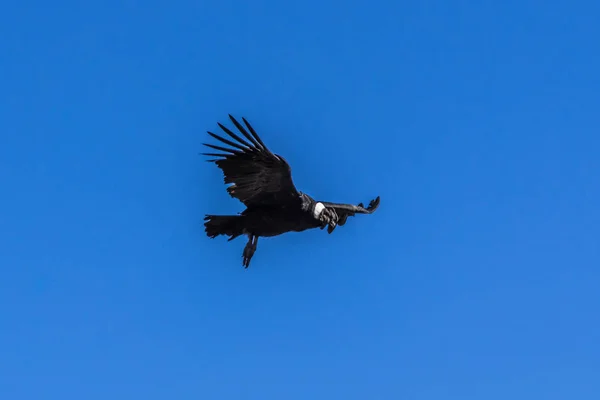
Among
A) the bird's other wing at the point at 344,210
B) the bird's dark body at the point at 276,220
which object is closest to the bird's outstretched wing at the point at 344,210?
the bird's other wing at the point at 344,210

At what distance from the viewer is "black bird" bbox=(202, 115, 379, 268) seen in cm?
2447

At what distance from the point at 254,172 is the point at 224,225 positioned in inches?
55.4

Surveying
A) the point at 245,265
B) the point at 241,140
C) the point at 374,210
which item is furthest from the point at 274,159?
the point at 374,210

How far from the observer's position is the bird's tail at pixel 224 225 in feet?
83.9

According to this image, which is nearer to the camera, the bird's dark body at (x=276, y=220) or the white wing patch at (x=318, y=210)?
the bird's dark body at (x=276, y=220)

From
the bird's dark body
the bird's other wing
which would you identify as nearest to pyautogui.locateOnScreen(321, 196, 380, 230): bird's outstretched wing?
the bird's other wing

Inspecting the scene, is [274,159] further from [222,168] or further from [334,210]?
[334,210]

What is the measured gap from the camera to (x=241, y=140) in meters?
24.3

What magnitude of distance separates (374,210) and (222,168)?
18.1ft

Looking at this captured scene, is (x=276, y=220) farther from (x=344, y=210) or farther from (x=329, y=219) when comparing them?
(x=344, y=210)

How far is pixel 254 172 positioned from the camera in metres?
24.8

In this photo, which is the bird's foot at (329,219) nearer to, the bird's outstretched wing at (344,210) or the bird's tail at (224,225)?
the bird's outstretched wing at (344,210)

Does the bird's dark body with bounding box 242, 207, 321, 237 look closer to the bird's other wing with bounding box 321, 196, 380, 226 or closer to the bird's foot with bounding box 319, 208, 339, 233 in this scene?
the bird's foot with bounding box 319, 208, 339, 233

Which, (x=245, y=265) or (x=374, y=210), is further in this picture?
(x=374, y=210)
